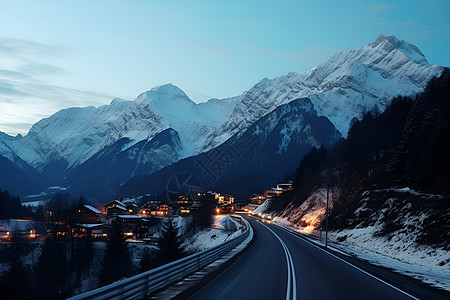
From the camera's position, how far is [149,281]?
13.2m

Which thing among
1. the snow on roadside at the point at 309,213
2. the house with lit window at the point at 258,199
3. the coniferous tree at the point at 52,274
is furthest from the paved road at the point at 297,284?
the house with lit window at the point at 258,199

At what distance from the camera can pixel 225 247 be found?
27.3m

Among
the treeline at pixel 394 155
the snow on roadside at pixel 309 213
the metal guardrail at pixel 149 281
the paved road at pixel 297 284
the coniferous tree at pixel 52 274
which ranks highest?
the treeline at pixel 394 155

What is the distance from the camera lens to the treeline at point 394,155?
4829 centimetres

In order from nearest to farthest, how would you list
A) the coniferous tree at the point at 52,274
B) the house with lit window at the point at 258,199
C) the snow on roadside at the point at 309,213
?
the coniferous tree at the point at 52,274 → the snow on roadside at the point at 309,213 → the house with lit window at the point at 258,199

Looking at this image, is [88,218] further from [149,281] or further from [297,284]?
[149,281]

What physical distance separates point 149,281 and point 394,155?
63.6m

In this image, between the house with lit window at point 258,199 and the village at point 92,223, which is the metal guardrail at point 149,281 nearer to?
the village at point 92,223

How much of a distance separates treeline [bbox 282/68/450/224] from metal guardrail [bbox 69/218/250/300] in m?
31.7

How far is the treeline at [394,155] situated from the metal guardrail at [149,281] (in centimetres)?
3166

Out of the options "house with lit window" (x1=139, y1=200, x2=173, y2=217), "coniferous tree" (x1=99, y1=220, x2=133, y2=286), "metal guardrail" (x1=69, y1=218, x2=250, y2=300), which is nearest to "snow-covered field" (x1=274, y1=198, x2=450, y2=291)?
"metal guardrail" (x1=69, y1=218, x2=250, y2=300)

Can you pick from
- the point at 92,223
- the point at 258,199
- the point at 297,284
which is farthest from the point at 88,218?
the point at 297,284

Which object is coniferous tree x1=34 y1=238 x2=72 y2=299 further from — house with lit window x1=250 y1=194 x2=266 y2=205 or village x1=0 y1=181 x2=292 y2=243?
house with lit window x1=250 y1=194 x2=266 y2=205

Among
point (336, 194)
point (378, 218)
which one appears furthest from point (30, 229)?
point (378, 218)
